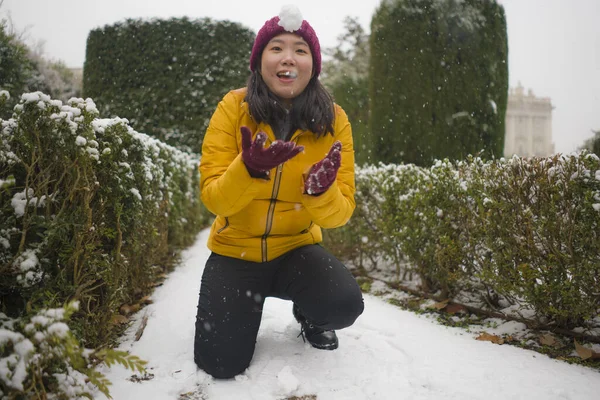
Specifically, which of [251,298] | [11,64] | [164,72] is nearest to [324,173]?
[251,298]

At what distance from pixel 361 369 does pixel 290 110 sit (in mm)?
1353

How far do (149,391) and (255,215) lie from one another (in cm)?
91

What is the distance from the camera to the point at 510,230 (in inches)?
97.3

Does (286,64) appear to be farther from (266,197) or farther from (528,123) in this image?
(528,123)

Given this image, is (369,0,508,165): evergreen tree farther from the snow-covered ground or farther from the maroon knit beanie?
the maroon knit beanie

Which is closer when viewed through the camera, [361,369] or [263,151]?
[263,151]

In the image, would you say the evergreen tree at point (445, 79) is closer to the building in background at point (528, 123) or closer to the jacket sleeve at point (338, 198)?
the jacket sleeve at point (338, 198)

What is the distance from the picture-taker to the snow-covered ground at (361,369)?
1.82m

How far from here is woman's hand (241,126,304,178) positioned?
155cm

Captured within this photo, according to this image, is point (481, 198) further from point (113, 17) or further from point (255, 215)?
point (113, 17)

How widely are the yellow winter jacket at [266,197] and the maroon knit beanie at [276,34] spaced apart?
0.72 feet

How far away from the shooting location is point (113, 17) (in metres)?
9.40

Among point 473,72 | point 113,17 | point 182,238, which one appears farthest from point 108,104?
point 473,72

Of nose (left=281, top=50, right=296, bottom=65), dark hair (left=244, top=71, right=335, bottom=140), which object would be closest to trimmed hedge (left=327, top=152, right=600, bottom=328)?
dark hair (left=244, top=71, right=335, bottom=140)
